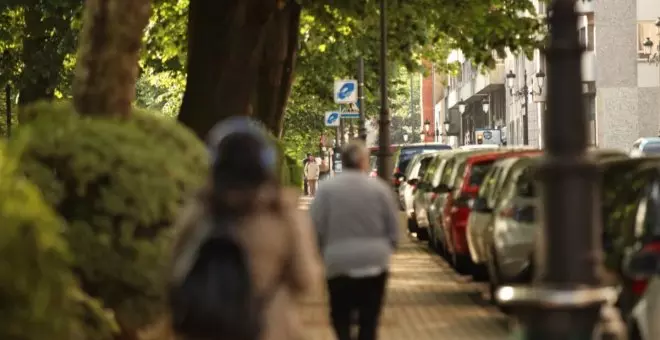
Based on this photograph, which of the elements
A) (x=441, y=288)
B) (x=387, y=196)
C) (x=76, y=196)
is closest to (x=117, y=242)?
(x=76, y=196)

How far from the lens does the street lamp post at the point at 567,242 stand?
21.2ft

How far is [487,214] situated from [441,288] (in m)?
2.66

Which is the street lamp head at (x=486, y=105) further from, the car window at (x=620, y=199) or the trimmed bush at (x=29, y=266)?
the trimmed bush at (x=29, y=266)

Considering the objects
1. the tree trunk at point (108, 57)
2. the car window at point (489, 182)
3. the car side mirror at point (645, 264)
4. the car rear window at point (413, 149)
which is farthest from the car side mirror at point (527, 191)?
the car rear window at point (413, 149)

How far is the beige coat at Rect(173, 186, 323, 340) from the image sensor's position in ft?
21.9

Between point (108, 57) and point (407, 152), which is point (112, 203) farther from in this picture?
point (407, 152)

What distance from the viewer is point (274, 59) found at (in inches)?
1240

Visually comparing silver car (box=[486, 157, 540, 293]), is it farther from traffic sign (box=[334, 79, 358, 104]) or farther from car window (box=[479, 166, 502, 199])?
traffic sign (box=[334, 79, 358, 104])

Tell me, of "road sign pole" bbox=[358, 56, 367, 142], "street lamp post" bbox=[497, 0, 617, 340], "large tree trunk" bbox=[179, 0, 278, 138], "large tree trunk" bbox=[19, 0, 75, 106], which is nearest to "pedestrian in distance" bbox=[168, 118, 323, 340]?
"street lamp post" bbox=[497, 0, 617, 340]

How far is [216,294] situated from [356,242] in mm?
5040

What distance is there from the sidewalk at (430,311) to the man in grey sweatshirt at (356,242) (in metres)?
4.18

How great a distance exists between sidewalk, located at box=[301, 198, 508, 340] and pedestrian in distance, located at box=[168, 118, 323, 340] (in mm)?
8808

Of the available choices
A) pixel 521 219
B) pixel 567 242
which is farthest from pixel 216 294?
pixel 521 219

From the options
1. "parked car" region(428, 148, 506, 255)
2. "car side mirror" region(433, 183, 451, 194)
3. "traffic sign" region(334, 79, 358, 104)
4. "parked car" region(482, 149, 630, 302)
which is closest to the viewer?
"parked car" region(482, 149, 630, 302)
